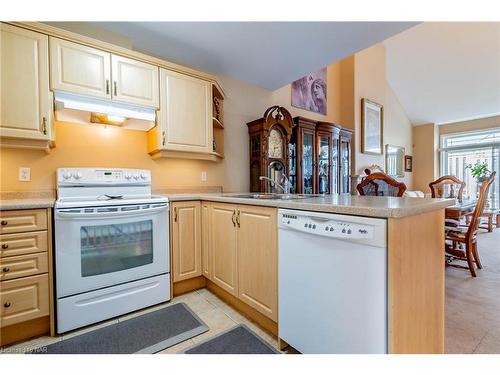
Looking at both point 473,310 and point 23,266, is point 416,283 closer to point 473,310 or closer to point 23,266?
point 473,310

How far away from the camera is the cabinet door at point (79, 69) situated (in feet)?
5.82

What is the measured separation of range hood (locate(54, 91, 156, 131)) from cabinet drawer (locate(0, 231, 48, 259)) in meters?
0.97

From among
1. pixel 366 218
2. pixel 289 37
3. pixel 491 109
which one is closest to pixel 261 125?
pixel 289 37

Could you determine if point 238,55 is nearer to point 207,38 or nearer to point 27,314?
point 207,38

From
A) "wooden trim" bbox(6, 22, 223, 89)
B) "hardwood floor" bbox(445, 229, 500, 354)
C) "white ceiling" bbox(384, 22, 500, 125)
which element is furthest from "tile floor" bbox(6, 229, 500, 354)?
"white ceiling" bbox(384, 22, 500, 125)

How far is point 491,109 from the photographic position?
5676 mm

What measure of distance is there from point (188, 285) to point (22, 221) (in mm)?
1338

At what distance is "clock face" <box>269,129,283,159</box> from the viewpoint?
311cm

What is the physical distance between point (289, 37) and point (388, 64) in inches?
178

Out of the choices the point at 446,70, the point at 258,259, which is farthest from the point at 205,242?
the point at 446,70

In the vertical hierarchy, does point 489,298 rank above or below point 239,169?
below

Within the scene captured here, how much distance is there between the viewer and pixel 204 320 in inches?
69.6

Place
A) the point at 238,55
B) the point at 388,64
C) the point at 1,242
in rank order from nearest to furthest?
the point at 1,242, the point at 238,55, the point at 388,64

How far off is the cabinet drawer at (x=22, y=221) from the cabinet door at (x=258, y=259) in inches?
51.3
